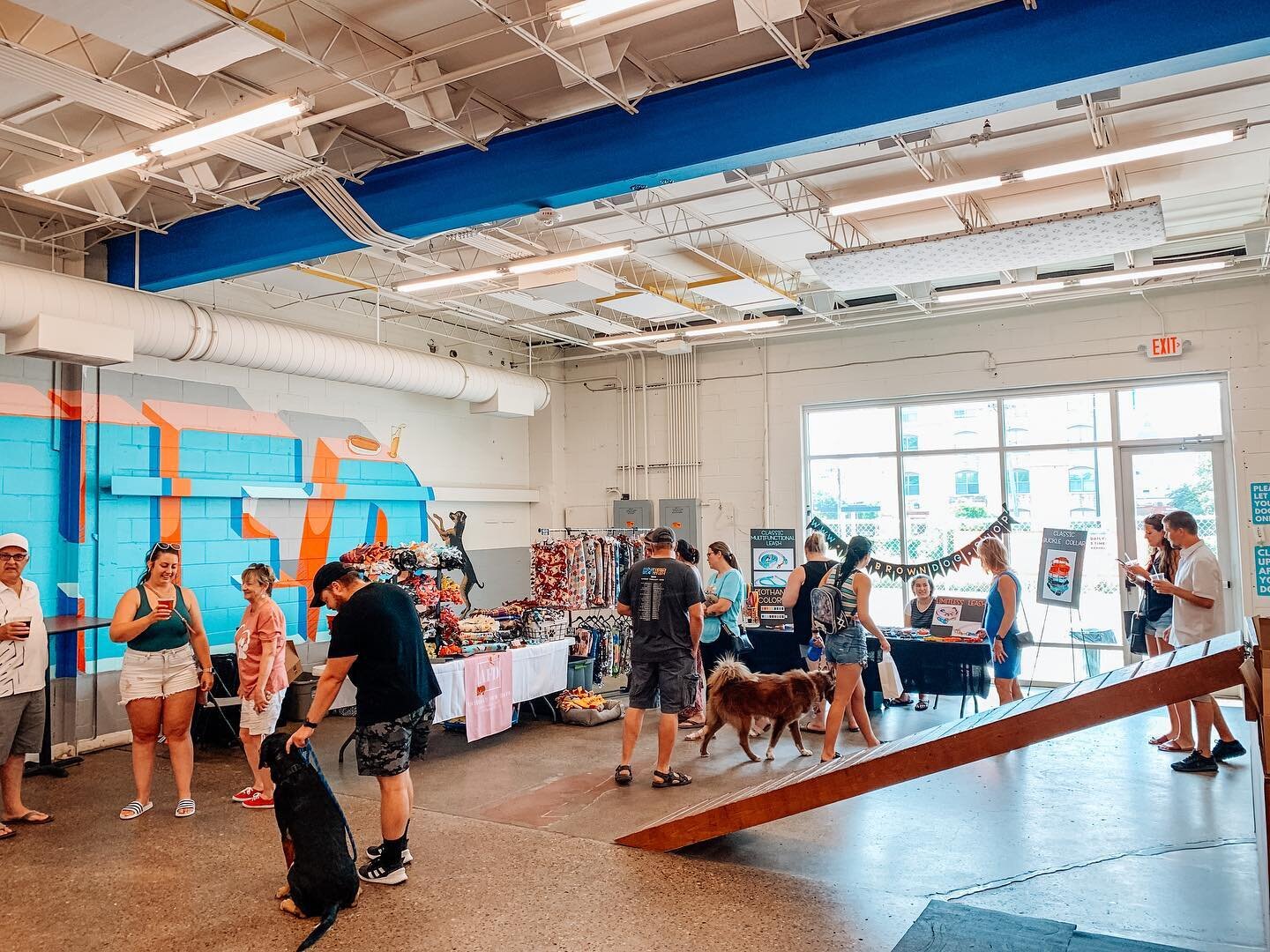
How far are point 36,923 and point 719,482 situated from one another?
851 cm

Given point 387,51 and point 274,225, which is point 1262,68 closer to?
point 387,51

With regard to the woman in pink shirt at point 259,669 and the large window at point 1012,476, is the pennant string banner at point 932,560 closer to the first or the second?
the large window at point 1012,476

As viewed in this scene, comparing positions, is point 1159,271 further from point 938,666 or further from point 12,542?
point 12,542

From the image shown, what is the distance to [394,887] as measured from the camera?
392 centimetres

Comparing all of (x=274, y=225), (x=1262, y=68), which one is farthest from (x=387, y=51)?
(x=1262, y=68)

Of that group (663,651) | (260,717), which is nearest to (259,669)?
(260,717)

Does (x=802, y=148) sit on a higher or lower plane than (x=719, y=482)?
higher

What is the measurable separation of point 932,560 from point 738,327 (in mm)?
3538

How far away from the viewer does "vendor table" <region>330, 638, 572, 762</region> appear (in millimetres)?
6071

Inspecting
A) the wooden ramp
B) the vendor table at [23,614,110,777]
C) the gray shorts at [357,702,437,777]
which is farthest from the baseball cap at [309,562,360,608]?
the vendor table at [23,614,110,777]

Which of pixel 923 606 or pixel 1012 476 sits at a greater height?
pixel 1012 476

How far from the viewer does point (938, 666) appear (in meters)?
7.25

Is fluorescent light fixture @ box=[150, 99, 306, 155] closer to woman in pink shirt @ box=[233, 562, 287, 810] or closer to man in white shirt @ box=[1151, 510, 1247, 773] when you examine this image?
woman in pink shirt @ box=[233, 562, 287, 810]

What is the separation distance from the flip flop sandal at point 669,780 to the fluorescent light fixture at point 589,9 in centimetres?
407
